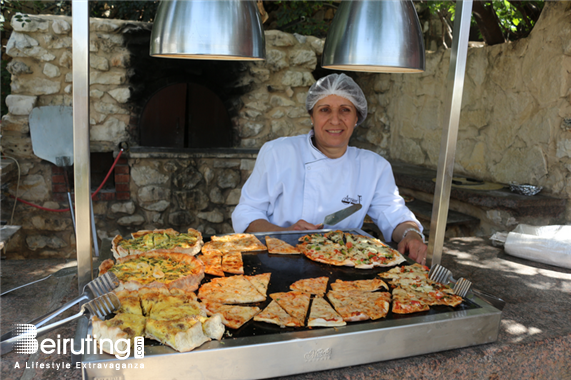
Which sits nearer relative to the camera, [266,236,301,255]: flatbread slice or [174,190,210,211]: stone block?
[266,236,301,255]: flatbread slice

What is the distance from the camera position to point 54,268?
196cm

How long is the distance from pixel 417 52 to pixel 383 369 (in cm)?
109

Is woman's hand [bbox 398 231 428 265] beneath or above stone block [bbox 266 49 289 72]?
beneath

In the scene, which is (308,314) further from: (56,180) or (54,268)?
(56,180)

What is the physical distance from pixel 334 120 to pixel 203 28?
1425 millimetres

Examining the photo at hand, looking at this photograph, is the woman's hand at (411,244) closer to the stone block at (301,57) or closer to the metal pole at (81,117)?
the metal pole at (81,117)

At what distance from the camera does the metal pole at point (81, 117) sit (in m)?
1.15

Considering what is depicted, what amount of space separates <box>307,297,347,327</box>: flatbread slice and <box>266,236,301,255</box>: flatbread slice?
456 mm

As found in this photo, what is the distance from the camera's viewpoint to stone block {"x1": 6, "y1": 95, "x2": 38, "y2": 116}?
4.15 metres

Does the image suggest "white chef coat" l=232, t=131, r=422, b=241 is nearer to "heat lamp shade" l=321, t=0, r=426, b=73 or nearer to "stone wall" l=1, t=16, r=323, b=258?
"heat lamp shade" l=321, t=0, r=426, b=73

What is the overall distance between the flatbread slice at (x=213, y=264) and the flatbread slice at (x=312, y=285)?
12.0 inches

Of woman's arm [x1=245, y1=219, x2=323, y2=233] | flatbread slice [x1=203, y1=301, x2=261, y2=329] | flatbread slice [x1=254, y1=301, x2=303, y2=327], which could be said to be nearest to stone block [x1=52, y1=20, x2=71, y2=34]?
woman's arm [x1=245, y1=219, x2=323, y2=233]

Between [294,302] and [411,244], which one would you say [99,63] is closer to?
[411,244]

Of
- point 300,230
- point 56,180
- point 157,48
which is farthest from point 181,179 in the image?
point 157,48
